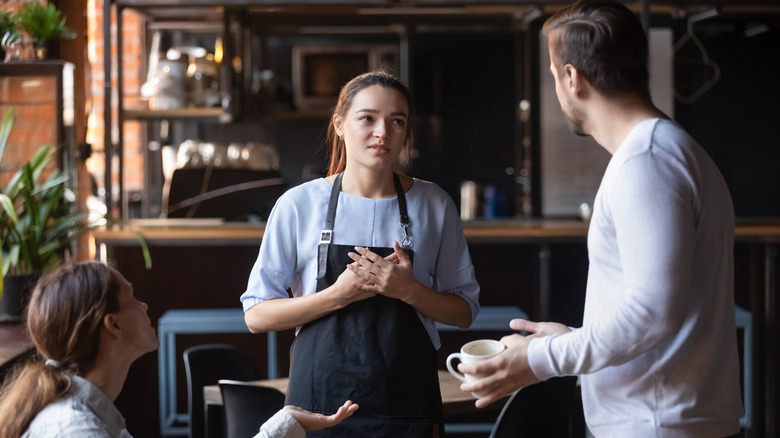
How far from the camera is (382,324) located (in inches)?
66.5

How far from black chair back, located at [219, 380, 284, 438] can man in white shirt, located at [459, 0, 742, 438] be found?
873 millimetres

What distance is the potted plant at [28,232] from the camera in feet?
9.25

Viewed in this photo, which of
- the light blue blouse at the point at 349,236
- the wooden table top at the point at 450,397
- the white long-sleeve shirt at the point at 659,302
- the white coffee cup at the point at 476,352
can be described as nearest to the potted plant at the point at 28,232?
the wooden table top at the point at 450,397

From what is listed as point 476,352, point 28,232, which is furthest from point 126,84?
point 476,352

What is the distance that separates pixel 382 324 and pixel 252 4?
8.68ft

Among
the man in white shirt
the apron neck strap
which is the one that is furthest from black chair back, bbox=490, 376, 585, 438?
the man in white shirt

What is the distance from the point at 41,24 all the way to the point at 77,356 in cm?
243

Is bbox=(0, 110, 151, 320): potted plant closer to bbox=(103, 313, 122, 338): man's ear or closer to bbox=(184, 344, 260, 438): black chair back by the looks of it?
bbox=(184, 344, 260, 438): black chair back

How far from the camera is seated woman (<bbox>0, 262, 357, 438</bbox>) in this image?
1.29m

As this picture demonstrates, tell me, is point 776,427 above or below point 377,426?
below

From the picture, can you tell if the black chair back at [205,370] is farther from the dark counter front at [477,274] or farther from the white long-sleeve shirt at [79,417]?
the white long-sleeve shirt at [79,417]

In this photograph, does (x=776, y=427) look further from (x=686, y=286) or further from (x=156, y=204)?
(x=156, y=204)

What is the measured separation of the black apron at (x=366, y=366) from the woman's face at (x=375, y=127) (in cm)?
11

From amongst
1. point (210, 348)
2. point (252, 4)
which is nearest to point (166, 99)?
point (252, 4)
